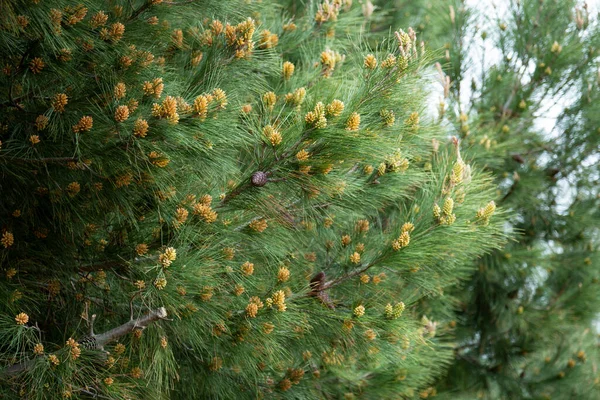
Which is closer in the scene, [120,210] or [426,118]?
[120,210]

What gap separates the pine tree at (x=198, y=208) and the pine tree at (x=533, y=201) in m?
1.64

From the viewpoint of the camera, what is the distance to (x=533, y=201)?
3.84 meters

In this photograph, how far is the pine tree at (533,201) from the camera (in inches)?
147

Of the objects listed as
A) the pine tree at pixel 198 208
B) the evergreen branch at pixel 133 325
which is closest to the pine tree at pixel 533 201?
the pine tree at pixel 198 208

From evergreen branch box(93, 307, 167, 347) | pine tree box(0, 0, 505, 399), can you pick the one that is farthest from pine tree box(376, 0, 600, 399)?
evergreen branch box(93, 307, 167, 347)

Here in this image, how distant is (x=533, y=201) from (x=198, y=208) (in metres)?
2.47

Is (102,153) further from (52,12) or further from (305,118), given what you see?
(305,118)

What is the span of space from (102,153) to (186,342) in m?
0.68

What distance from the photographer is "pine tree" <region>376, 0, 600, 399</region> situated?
147 inches

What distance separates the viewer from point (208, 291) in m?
1.86

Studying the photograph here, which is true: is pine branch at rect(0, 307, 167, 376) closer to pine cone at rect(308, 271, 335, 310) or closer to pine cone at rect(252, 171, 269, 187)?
pine cone at rect(252, 171, 269, 187)

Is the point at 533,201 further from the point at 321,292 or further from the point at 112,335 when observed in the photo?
the point at 112,335

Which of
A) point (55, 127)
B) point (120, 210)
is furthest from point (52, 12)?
point (120, 210)

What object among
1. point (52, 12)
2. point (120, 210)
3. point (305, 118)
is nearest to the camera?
point (52, 12)
